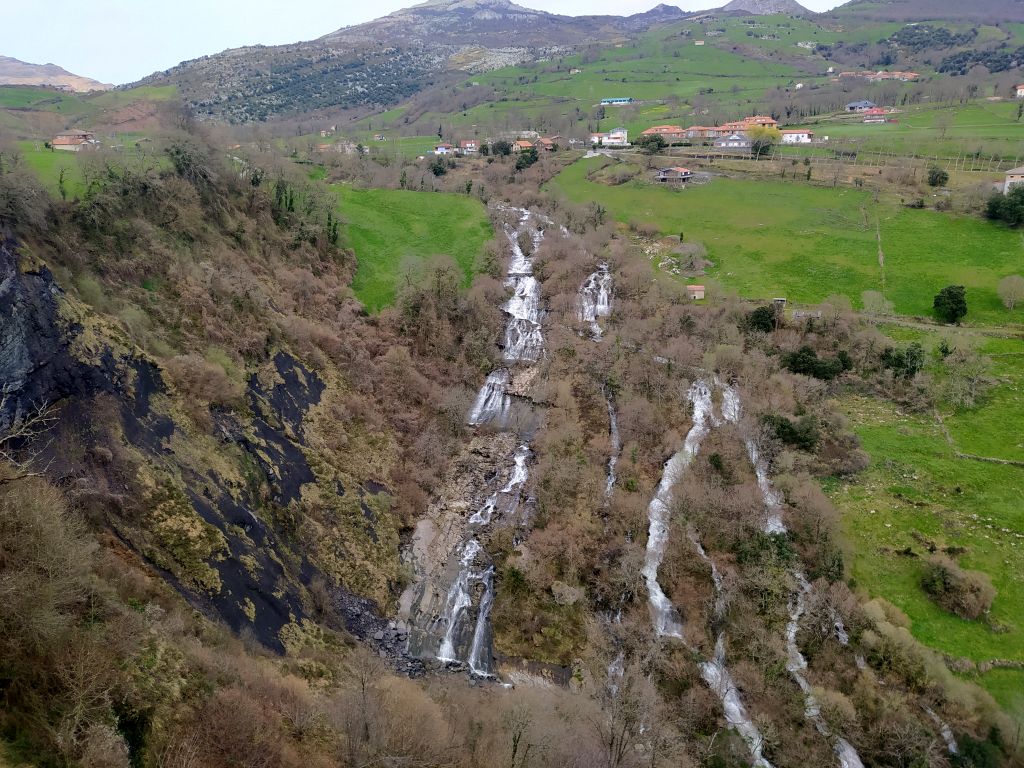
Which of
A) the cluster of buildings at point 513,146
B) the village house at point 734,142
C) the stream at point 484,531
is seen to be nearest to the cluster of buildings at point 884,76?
the village house at point 734,142

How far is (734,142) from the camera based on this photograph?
96062mm

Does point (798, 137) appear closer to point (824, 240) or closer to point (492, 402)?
point (824, 240)

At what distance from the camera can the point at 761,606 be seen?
29.5 m

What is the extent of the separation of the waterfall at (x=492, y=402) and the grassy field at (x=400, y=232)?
11.7 m

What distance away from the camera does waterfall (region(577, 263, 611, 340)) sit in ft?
184

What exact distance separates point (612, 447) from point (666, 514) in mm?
7130

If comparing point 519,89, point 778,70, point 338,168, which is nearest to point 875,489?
point 338,168

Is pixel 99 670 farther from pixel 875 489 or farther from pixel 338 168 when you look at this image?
pixel 338 168

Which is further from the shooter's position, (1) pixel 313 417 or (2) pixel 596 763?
(1) pixel 313 417

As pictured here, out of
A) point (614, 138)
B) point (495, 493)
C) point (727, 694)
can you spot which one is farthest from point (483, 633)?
point (614, 138)

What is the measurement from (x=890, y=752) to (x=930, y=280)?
45759 millimetres

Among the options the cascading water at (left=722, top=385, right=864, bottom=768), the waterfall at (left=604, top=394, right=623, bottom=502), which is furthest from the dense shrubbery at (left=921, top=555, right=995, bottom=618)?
the waterfall at (left=604, top=394, right=623, bottom=502)

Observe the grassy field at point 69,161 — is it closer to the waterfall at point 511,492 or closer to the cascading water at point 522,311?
the cascading water at point 522,311

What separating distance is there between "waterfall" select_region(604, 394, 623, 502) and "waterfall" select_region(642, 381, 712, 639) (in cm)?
283
